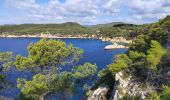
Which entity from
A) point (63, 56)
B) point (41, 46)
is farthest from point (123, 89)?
point (41, 46)

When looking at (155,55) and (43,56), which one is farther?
(155,55)

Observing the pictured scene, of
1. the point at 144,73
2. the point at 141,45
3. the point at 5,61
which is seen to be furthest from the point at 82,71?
the point at 141,45

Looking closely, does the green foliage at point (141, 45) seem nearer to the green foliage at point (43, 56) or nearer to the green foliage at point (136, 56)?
the green foliage at point (136, 56)

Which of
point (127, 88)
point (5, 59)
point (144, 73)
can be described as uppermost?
point (5, 59)

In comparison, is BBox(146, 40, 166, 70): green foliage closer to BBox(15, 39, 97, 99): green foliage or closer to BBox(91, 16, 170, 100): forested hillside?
BBox(91, 16, 170, 100): forested hillside

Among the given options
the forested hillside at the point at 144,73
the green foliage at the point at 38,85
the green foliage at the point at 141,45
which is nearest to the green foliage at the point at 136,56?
the forested hillside at the point at 144,73

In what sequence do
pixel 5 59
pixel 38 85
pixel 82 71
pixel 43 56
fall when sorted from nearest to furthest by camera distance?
1. pixel 38 85
2. pixel 43 56
3. pixel 82 71
4. pixel 5 59

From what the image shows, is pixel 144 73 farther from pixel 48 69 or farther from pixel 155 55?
pixel 48 69

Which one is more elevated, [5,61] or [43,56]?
[43,56]

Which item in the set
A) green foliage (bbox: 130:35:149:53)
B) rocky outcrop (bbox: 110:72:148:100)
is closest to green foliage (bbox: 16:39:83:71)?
rocky outcrop (bbox: 110:72:148:100)
